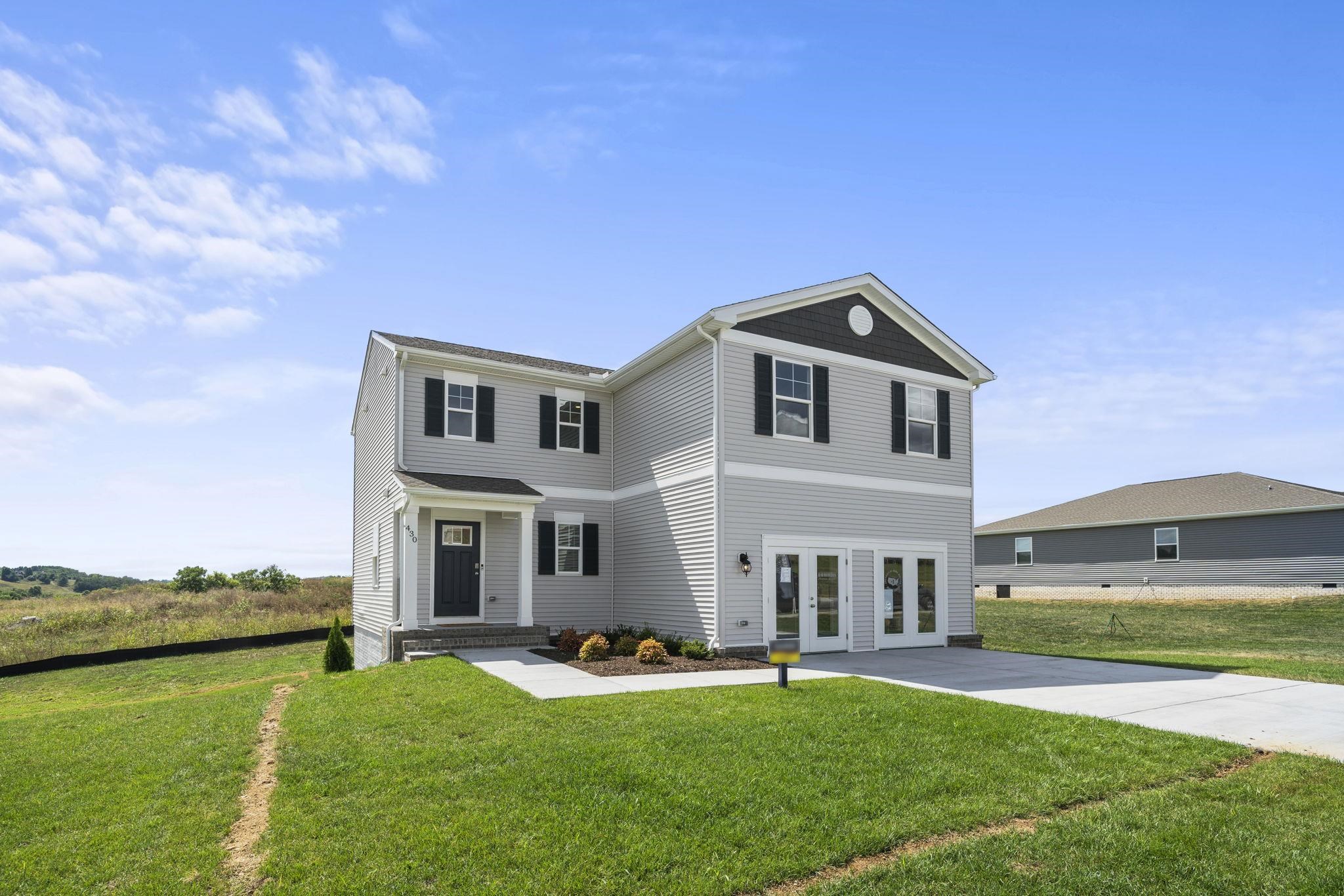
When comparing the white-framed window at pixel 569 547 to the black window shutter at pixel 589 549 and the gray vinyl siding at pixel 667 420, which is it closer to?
the black window shutter at pixel 589 549

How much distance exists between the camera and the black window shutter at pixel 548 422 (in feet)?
59.3

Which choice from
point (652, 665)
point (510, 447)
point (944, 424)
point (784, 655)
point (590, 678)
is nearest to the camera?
point (784, 655)

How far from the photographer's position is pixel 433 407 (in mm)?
16984

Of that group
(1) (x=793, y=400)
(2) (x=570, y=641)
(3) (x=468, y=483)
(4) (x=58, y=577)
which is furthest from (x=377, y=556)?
(4) (x=58, y=577)

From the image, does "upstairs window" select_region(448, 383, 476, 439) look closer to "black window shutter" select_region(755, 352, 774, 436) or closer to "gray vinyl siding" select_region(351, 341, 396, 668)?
"gray vinyl siding" select_region(351, 341, 396, 668)

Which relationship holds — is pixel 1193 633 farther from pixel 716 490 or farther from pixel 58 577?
pixel 58 577

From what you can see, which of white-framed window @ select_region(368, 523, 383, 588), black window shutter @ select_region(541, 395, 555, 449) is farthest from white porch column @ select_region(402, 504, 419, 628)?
black window shutter @ select_region(541, 395, 555, 449)

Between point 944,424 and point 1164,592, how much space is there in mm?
19011

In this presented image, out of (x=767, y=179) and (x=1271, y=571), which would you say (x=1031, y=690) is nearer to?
(x=767, y=179)

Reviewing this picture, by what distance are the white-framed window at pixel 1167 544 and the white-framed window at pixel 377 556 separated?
2808 cm

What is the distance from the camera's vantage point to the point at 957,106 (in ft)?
41.7

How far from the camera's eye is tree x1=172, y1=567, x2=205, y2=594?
37.0 meters

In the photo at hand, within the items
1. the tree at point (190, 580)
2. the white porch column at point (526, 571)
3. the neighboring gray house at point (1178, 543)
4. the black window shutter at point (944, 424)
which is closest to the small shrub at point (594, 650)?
the white porch column at point (526, 571)

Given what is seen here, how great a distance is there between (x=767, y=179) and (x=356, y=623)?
15460 mm
